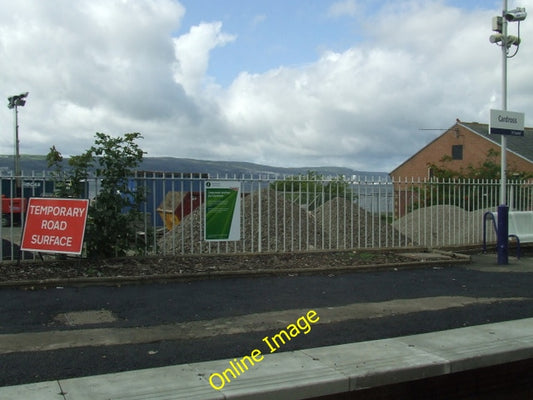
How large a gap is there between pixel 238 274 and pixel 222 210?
6.32 feet

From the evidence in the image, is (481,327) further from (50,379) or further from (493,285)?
(50,379)

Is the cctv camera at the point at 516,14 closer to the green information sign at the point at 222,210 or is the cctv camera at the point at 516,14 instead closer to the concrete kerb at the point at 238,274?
the concrete kerb at the point at 238,274

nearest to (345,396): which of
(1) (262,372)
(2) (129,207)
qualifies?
(1) (262,372)

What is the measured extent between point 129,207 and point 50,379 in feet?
18.6

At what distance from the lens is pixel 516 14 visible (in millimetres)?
12812

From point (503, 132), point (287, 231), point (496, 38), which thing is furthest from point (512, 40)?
point (287, 231)

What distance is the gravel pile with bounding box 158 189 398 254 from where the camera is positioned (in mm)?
11859

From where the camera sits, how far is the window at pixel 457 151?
47844mm

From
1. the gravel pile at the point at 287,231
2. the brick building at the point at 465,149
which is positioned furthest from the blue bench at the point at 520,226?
the brick building at the point at 465,149

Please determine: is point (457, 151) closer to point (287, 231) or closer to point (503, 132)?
point (503, 132)

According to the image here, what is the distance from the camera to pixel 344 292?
864 cm

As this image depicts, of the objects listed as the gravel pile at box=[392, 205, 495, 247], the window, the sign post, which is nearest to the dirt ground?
the sign post

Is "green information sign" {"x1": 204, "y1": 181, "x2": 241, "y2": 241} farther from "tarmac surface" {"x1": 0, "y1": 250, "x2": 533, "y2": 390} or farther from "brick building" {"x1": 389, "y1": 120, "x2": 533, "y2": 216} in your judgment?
"brick building" {"x1": 389, "y1": 120, "x2": 533, "y2": 216}

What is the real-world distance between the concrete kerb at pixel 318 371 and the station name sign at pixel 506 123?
7.39 m
